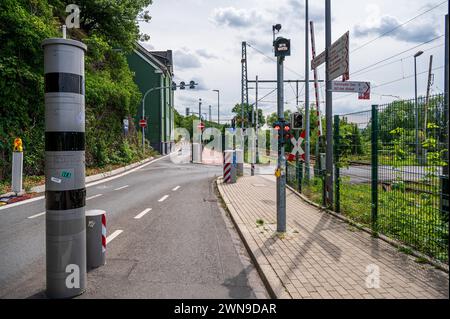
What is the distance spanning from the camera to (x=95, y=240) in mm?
5559

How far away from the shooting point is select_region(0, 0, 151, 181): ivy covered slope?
576 inches

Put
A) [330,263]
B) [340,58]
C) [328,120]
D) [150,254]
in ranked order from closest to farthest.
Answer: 1. [330,263]
2. [150,254]
3. [340,58]
4. [328,120]

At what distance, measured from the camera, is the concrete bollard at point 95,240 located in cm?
551

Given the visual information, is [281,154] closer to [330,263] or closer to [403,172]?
[403,172]

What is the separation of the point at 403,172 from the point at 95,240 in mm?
5215

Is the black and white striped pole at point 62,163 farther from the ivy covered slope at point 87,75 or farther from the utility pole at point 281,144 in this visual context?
the ivy covered slope at point 87,75

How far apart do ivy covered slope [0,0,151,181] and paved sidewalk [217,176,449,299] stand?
433 inches

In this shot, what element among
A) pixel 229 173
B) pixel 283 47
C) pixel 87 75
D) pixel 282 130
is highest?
pixel 87 75

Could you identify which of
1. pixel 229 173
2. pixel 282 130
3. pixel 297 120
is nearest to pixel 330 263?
pixel 282 130

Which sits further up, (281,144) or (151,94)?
(151,94)

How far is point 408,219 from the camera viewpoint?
21.4ft

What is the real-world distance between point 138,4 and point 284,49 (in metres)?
23.9

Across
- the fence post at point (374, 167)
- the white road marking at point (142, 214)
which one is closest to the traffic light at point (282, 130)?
the fence post at point (374, 167)

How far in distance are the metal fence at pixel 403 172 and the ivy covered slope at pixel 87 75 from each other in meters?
12.7
